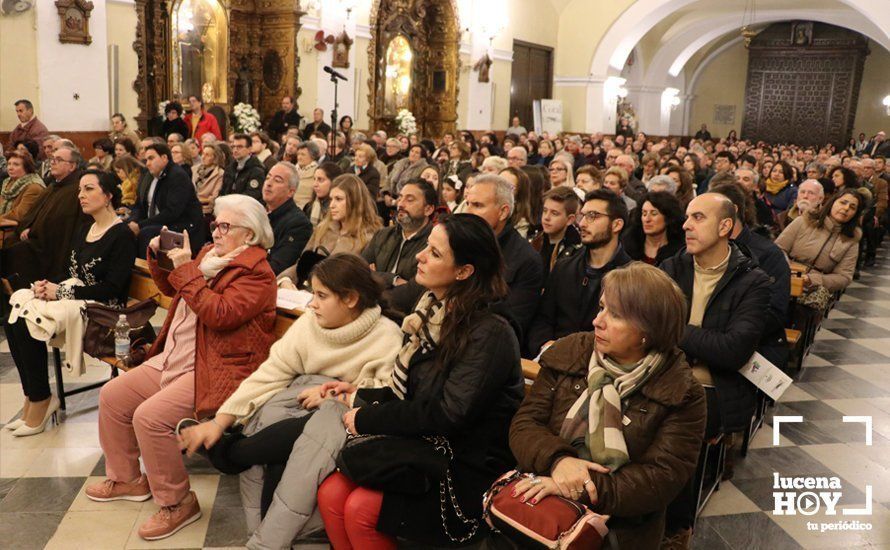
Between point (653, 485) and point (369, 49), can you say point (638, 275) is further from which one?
point (369, 49)

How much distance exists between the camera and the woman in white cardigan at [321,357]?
9.27ft

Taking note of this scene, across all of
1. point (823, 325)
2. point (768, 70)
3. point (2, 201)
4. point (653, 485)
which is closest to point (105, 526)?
point (653, 485)

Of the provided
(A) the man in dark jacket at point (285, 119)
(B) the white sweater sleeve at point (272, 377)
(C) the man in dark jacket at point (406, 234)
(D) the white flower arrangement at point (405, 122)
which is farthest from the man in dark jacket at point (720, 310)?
(D) the white flower arrangement at point (405, 122)

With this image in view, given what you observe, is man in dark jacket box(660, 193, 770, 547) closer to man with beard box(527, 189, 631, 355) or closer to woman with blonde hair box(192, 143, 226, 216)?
man with beard box(527, 189, 631, 355)

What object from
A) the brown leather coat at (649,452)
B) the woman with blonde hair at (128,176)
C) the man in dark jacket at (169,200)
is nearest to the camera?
the brown leather coat at (649,452)

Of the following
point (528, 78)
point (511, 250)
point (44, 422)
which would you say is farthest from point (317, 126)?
point (511, 250)

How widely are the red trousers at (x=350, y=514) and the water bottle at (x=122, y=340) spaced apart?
1.70 meters

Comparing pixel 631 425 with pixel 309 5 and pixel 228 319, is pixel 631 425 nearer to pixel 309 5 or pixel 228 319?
pixel 228 319

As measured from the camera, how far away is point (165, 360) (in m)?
3.41

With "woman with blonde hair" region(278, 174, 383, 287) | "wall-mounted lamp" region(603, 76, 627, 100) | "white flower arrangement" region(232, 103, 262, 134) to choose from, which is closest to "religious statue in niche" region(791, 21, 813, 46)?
"wall-mounted lamp" region(603, 76, 627, 100)

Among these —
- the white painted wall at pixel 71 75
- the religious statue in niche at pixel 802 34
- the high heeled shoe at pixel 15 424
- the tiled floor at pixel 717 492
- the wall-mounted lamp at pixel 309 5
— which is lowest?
the tiled floor at pixel 717 492

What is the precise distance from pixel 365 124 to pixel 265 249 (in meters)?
12.5

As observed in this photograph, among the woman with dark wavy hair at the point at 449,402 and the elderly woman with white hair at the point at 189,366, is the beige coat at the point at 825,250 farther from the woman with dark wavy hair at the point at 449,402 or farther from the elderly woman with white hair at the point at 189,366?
the elderly woman with white hair at the point at 189,366

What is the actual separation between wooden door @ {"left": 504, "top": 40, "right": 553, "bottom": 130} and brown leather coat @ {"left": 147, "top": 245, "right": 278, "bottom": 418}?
17040 millimetres
